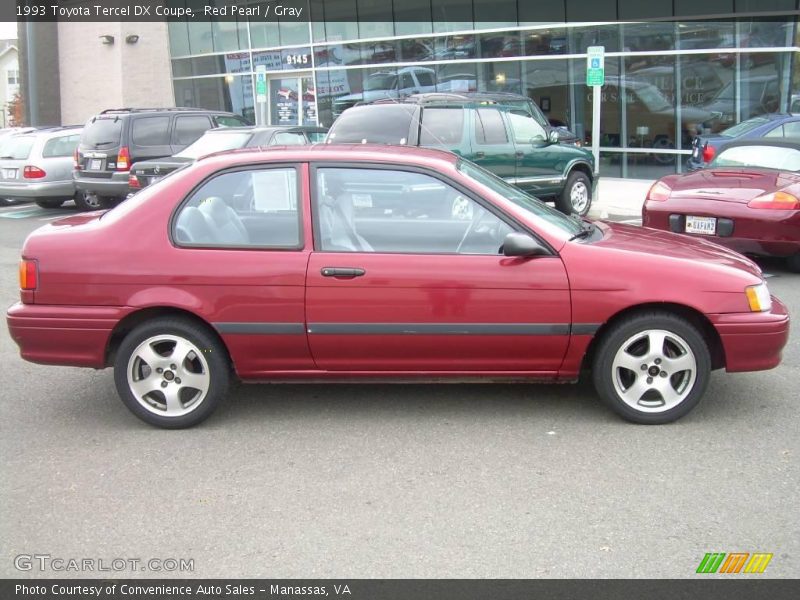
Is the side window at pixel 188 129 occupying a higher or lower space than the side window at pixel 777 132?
higher

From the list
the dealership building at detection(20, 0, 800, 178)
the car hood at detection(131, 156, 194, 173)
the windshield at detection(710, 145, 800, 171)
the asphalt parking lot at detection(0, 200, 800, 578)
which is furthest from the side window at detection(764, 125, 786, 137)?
the asphalt parking lot at detection(0, 200, 800, 578)

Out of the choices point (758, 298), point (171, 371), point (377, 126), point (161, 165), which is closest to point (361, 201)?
point (171, 371)

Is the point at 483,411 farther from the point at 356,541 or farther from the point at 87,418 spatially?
the point at 87,418

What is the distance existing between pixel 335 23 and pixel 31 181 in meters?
11.9

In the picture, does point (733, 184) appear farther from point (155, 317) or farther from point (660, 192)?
point (155, 317)

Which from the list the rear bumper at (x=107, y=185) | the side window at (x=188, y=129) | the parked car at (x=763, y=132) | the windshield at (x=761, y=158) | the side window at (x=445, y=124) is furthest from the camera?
the side window at (x=188, y=129)

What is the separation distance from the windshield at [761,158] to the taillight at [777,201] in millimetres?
1432

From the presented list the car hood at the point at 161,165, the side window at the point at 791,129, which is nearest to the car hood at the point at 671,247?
the car hood at the point at 161,165

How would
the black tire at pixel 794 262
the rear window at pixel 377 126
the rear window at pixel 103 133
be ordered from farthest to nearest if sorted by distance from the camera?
1. the rear window at pixel 103 133
2. the rear window at pixel 377 126
3. the black tire at pixel 794 262

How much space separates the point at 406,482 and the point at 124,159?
36.9 feet

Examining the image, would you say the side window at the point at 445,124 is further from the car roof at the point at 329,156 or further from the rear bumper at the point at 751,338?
the rear bumper at the point at 751,338

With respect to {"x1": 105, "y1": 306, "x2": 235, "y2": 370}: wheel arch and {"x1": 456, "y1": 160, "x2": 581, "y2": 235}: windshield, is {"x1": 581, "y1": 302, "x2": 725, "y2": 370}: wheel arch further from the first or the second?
{"x1": 105, "y1": 306, "x2": 235, "y2": 370}: wheel arch

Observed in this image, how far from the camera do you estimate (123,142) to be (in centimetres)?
1394

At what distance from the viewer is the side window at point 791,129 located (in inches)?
543
